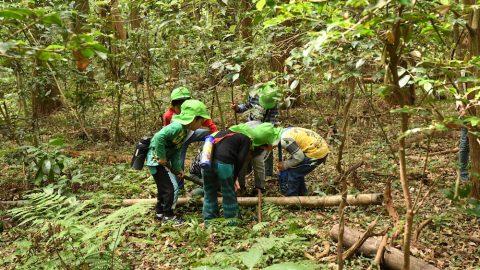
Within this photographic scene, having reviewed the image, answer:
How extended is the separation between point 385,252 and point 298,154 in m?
2.32

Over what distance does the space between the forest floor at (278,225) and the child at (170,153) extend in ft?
1.06

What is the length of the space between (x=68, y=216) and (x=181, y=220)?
212 centimetres

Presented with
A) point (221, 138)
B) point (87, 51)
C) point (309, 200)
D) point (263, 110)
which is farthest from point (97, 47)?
point (263, 110)

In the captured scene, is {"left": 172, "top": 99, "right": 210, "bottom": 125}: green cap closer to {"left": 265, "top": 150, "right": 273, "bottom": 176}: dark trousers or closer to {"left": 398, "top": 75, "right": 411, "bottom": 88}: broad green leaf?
{"left": 265, "top": 150, "right": 273, "bottom": 176}: dark trousers

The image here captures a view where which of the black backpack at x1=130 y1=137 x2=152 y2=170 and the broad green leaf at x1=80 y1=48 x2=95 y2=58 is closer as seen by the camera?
the broad green leaf at x1=80 y1=48 x2=95 y2=58

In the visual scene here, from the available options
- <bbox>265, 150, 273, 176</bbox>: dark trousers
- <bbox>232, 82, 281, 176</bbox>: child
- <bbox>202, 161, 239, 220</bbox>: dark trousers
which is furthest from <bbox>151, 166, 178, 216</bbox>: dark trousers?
<bbox>265, 150, 273, 176</bbox>: dark trousers

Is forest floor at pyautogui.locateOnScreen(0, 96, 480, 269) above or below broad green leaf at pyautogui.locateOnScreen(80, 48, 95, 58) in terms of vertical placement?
below

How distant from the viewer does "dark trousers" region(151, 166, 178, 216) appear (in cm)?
614

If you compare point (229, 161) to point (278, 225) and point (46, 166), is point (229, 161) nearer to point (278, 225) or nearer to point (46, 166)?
point (278, 225)

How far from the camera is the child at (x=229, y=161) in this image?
5.53 meters

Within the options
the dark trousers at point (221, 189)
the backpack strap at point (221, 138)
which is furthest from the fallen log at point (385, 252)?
the backpack strap at point (221, 138)

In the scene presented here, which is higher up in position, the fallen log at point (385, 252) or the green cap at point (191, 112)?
the green cap at point (191, 112)

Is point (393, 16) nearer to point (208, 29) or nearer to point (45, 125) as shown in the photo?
point (208, 29)

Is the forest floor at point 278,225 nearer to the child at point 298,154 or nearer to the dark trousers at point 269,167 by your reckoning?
the dark trousers at point 269,167
